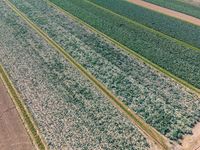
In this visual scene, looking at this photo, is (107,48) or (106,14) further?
(106,14)

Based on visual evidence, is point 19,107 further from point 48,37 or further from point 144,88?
point 48,37

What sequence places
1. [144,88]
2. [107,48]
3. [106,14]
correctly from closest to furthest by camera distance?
[144,88], [107,48], [106,14]

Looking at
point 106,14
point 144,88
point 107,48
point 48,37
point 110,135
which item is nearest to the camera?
point 110,135

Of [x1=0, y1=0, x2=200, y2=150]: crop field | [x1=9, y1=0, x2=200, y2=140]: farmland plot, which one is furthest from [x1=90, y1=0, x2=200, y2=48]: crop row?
[x1=9, y1=0, x2=200, y2=140]: farmland plot

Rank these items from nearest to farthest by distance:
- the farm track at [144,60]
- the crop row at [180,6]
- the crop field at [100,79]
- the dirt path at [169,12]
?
the crop field at [100,79] < the farm track at [144,60] < the dirt path at [169,12] < the crop row at [180,6]

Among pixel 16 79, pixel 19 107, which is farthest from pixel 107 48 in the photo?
pixel 19 107

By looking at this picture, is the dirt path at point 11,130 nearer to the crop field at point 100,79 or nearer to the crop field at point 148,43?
the crop field at point 100,79

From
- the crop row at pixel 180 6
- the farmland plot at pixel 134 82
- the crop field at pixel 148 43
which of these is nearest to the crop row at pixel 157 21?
the crop field at pixel 148 43
